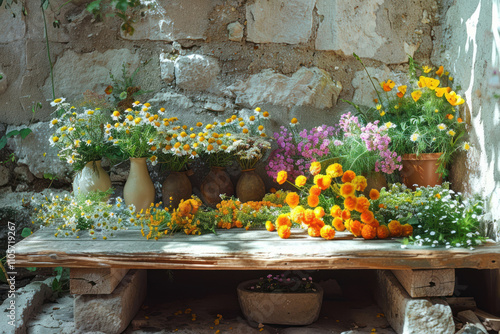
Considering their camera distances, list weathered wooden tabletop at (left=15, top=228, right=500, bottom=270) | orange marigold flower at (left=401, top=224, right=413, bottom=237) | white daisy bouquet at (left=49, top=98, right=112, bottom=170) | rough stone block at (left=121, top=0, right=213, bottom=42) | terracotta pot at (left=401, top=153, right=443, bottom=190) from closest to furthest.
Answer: weathered wooden tabletop at (left=15, top=228, right=500, bottom=270) → orange marigold flower at (left=401, top=224, right=413, bottom=237) → white daisy bouquet at (left=49, top=98, right=112, bottom=170) → terracotta pot at (left=401, top=153, right=443, bottom=190) → rough stone block at (left=121, top=0, right=213, bottom=42)

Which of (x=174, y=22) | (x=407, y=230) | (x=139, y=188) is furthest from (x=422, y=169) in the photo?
(x=174, y=22)

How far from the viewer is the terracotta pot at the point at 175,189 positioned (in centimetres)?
255

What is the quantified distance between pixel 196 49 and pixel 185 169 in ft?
2.54

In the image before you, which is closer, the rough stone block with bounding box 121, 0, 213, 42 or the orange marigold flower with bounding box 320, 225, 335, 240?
the orange marigold flower with bounding box 320, 225, 335, 240

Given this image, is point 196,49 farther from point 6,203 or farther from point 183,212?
point 6,203

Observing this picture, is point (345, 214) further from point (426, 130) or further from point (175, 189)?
point (175, 189)

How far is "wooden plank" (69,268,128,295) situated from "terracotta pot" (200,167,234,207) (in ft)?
2.59

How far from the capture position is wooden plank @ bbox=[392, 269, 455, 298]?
6.35 ft

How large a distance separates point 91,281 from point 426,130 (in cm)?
191

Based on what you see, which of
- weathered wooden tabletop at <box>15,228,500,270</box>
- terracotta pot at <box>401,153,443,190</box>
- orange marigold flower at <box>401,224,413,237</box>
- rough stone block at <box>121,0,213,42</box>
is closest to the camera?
weathered wooden tabletop at <box>15,228,500,270</box>

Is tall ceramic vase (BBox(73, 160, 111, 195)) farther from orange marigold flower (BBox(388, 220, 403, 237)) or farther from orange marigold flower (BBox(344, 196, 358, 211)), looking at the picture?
orange marigold flower (BBox(388, 220, 403, 237))

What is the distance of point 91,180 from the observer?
2475 millimetres

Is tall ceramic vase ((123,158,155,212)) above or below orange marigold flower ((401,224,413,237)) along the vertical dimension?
above

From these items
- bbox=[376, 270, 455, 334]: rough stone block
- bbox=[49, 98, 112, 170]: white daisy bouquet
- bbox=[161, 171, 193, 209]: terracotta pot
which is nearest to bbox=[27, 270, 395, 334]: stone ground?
bbox=[376, 270, 455, 334]: rough stone block
